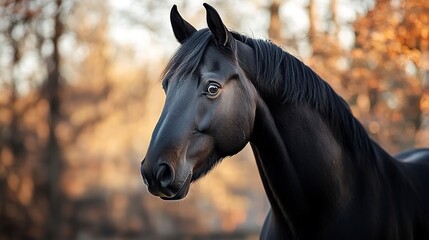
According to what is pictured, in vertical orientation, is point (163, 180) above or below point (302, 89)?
below

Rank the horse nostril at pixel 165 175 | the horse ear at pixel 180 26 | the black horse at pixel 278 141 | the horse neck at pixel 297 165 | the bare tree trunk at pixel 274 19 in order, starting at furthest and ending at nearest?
the bare tree trunk at pixel 274 19, the horse ear at pixel 180 26, the horse neck at pixel 297 165, the black horse at pixel 278 141, the horse nostril at pixel 165 175

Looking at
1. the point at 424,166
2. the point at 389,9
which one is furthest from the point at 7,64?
the point at 424,166

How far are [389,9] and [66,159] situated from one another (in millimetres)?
15003

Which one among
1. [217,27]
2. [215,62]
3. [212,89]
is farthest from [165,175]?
[217,27]

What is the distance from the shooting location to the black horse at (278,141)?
3469 millimetres

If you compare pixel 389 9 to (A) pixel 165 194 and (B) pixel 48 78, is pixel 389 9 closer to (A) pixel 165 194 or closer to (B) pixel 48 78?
(A) pixel 165 194

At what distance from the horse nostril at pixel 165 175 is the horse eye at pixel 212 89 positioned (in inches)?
19.1

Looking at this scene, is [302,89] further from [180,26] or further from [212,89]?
[180,26]

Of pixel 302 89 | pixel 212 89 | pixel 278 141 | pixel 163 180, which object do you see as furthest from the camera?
pixel 302 89

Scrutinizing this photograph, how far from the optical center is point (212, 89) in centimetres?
352

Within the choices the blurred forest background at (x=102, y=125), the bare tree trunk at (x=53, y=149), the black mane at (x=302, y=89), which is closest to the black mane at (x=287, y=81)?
the black mane at (x=302, y=89)

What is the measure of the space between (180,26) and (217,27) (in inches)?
16.3

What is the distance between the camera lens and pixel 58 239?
20.6 m

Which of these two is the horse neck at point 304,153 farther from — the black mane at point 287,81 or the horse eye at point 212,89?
the horse eye at point 212,89
